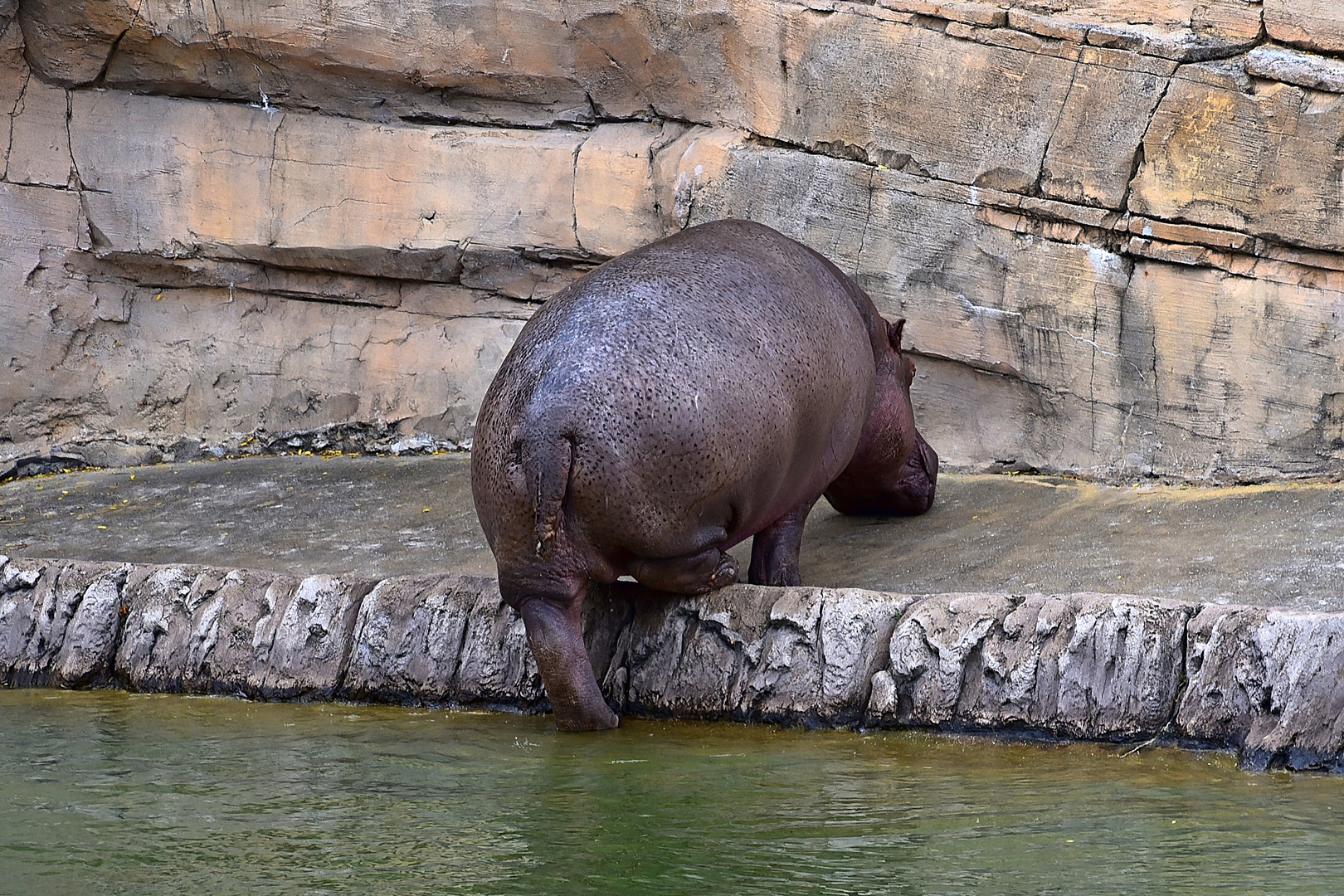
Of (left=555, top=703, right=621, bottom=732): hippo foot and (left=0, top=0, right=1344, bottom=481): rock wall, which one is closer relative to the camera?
(left=555, top=703, right=621, bottom=732): hippo foot

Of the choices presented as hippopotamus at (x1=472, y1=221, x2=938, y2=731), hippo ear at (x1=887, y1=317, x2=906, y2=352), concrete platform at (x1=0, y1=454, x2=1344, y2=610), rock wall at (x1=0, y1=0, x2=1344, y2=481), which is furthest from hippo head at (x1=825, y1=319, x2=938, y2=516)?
hippopotamus at (x1=472, y1=221, x2=938, y2=731)

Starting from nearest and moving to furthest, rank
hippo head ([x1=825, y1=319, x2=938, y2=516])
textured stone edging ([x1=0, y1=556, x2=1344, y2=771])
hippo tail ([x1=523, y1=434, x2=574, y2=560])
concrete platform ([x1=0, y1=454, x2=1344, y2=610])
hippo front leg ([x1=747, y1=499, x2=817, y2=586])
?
textured stone edging ([x1=0, y1=556, x2=1344, y2=771])
hippo tail ([x1=523, y1=434, x2=574, y2=560])
concrete platform ([x1=0, y1=454, x2=1344, y2=610])
hippo front leg ([x1=747, y1=499, x2=817, y2=586])
hippo head ([x1=825, y1=319, x2=938, y2=516])

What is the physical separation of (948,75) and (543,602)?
3.78 metres

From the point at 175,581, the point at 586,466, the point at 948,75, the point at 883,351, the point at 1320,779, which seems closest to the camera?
the point at 1320,779

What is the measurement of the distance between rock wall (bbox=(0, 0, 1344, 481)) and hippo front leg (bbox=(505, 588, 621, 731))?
3.38 m

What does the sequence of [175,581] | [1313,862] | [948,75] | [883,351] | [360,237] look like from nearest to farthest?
1. [1313,862]
2. [175,581]
3. [883,351]
4. [948,75]
5. [360,237]

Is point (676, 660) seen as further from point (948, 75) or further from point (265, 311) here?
point (265, 311)

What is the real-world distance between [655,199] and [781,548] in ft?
9.71

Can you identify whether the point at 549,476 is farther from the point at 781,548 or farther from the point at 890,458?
the point at 890,458

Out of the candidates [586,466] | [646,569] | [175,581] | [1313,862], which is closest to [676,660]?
[646,569]

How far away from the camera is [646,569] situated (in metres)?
5.38

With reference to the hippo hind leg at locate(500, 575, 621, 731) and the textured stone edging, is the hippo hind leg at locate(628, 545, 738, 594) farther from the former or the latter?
the hippo hind leg at locate(500, 575, 621, 731)

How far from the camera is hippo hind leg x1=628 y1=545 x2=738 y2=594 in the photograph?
5.37 metres

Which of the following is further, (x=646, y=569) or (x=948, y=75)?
(x=948, y=75)
